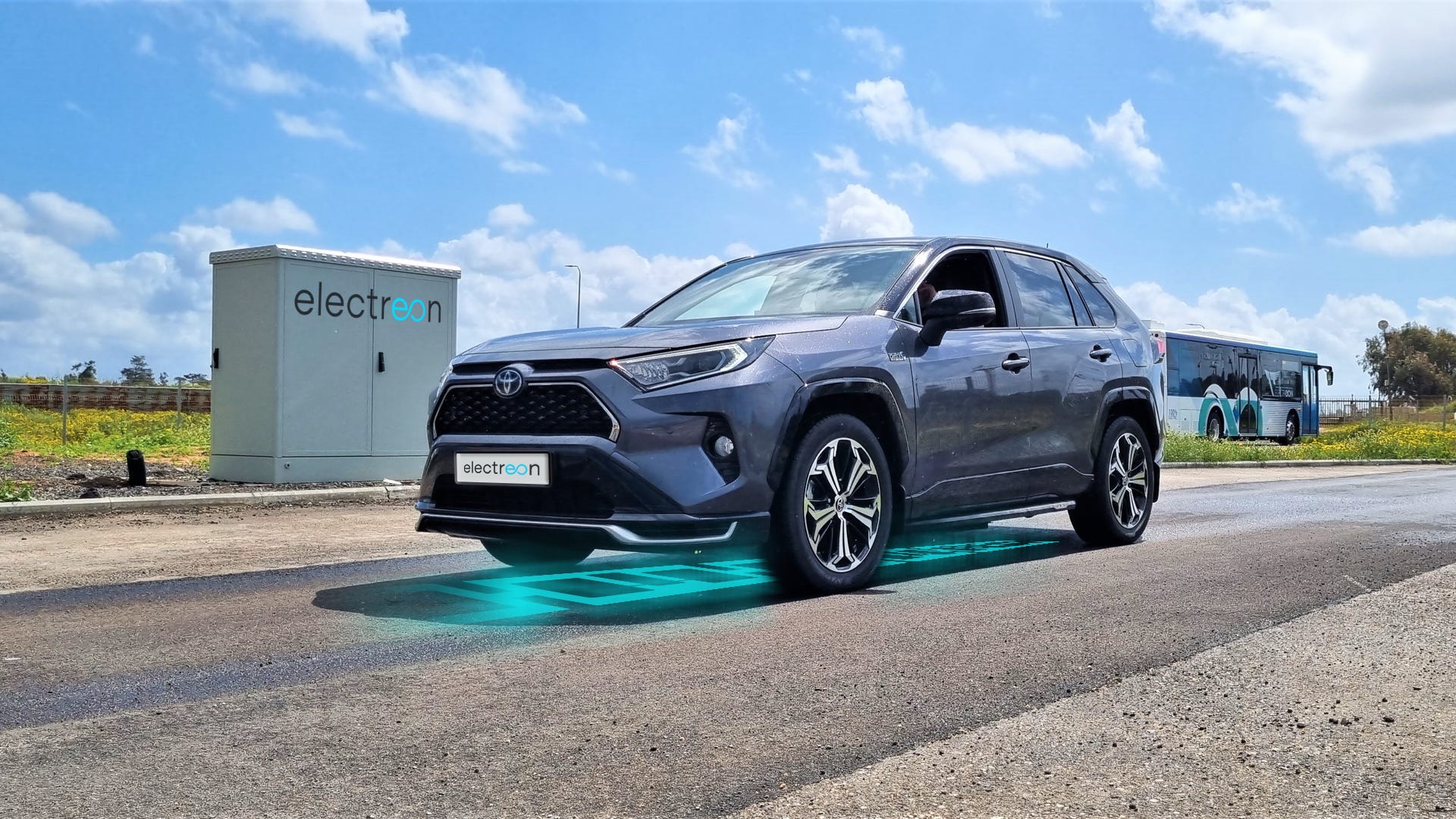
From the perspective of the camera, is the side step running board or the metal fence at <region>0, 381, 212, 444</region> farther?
the metal fence at <region>0, 381, 212, 444</region>

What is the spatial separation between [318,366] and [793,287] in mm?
8058

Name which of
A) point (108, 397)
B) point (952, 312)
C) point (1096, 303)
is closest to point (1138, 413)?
point (1096, 303)

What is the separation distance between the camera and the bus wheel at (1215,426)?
117ft

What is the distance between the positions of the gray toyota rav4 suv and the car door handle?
0.02 m

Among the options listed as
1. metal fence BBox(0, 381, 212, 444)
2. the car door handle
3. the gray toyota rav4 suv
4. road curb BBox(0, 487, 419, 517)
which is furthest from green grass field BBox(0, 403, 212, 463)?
the car door handle

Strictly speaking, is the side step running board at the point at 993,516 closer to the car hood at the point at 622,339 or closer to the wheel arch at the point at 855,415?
the wheel arch at the point at 855,415

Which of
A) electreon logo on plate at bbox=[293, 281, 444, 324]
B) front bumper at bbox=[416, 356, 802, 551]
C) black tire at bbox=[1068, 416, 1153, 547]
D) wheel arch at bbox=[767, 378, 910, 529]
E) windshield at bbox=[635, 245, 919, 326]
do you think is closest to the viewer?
front bumper at bbox=[416, 356, 802, 551]

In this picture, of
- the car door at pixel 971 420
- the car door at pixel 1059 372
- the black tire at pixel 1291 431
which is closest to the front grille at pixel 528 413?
the car door at pixel 971 420

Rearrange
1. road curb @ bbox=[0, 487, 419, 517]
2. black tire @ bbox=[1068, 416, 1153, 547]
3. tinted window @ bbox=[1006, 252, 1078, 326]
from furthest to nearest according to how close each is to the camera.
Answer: road curb @ bbox=[0, 487, 419, 517], black tire @ bbox=[1068, 416, 1153, 547], tinted window @ bbox=[1006, 252, 1078, 326]

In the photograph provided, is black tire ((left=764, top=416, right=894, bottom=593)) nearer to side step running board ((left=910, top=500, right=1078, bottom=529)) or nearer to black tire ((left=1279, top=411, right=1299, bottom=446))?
side step running board ((left=910, top=500, right=1078, bottom=529))

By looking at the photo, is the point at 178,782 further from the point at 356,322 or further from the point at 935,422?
the point at 356,322

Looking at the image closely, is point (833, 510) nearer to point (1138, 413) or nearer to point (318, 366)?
point (1138, 413)

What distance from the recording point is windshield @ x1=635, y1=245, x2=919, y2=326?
675 centimetres

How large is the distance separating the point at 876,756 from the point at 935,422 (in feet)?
11.6
